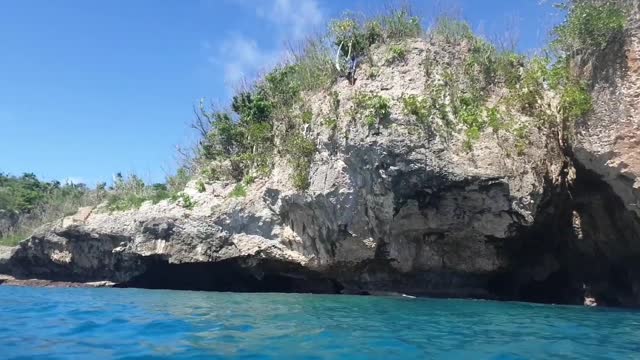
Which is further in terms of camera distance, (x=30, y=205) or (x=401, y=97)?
(x=30, y=205)

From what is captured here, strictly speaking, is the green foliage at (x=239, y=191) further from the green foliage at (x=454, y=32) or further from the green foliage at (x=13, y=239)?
the green foliage at (x=13, y=239)

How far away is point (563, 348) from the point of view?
629 centimetres

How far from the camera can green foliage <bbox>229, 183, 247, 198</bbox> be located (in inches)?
687

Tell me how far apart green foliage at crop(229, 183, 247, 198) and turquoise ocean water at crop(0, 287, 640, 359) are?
6762mm

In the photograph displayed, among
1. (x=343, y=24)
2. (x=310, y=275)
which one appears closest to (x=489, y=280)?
(x=310, y=275)

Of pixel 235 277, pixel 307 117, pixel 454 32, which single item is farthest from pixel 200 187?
pixel 454 32

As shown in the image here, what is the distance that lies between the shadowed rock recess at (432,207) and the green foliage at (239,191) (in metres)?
0.13

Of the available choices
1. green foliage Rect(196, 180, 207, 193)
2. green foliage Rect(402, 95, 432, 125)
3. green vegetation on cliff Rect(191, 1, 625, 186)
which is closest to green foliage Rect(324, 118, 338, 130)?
green vegetation on cliff Rect(191, 1, 625, 186)

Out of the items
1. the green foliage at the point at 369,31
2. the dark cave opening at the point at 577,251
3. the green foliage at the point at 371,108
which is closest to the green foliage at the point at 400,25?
the green foliage at the point at 369,31

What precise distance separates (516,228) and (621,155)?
3.08 meters

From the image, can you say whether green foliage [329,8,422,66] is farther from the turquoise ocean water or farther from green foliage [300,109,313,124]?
the turquoise ocean water

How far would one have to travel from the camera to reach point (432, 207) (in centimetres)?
1443

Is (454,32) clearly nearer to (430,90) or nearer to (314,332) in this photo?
(430,90)

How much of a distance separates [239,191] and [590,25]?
35.1 ft
